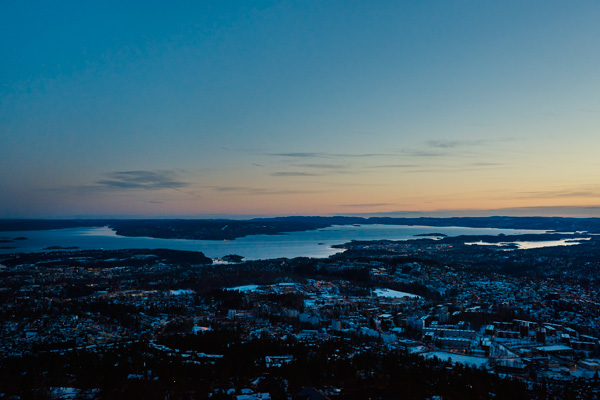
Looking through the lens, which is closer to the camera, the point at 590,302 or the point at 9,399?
the point at 9,399

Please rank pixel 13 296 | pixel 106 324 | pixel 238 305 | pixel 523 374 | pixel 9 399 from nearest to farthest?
pixel 9 399, pixel 523 374, pixel 106 324, pixel 238 305, pixel 13 296

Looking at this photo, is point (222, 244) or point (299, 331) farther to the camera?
point (222, 244)

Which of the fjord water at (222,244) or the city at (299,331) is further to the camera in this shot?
the fjord water at (222,244)

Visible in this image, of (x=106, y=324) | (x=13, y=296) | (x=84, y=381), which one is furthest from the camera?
(x=13, y=296)

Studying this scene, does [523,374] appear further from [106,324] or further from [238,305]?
[106,324]

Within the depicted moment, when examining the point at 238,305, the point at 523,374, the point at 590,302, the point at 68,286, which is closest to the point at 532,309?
the point at 590,302

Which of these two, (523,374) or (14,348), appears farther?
(14,348)

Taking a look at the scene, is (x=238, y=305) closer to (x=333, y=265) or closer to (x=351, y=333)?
(x=351, y=333)

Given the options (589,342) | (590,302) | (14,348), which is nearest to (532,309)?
(590,302)

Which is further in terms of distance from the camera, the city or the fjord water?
the fjord water
